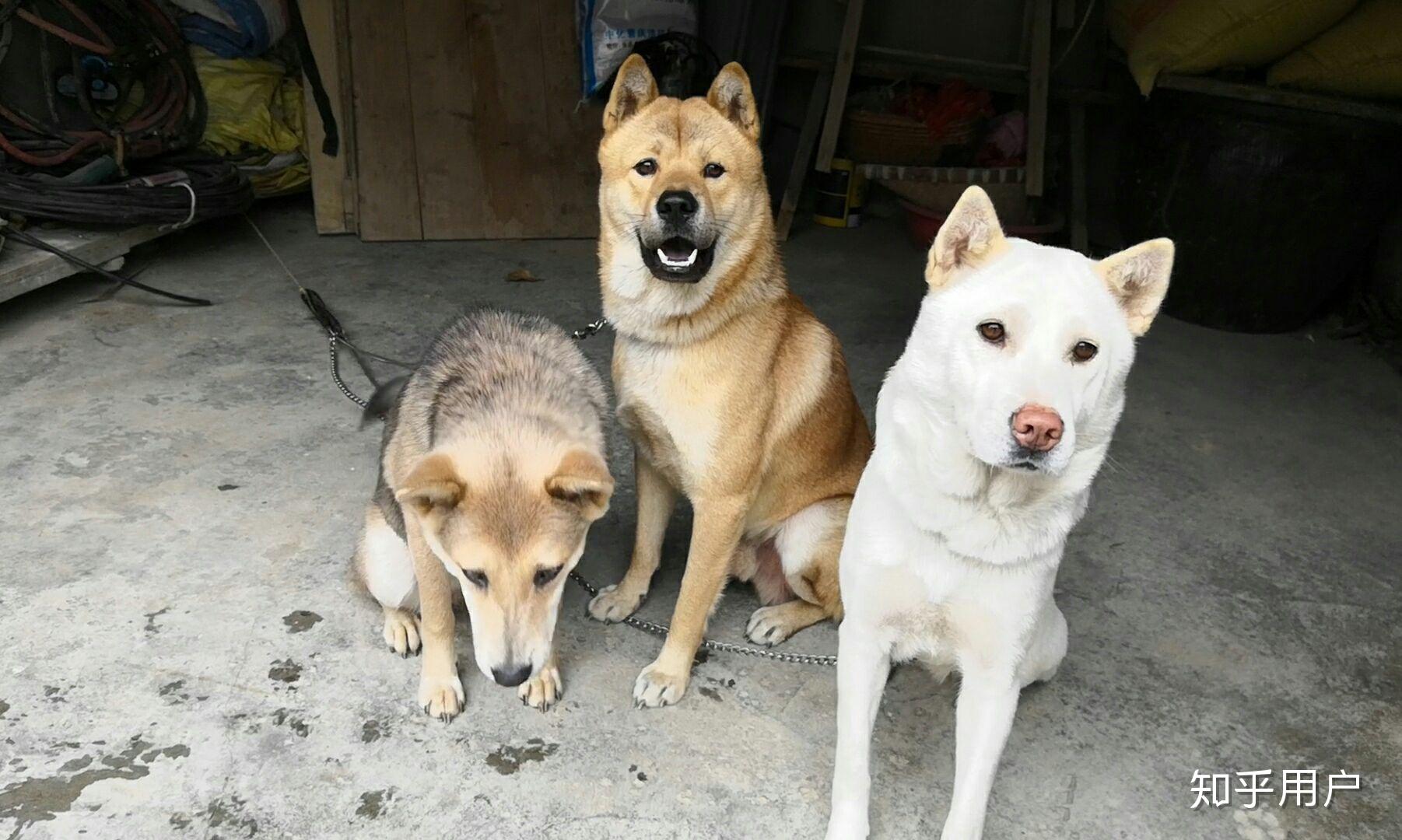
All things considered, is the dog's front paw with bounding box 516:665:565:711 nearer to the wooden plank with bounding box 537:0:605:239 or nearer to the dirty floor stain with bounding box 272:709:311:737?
the dirty floor stain with bounding box 272:709:311:737

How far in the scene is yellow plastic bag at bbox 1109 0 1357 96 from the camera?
5051 millimetres

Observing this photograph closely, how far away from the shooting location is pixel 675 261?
2.57 meters

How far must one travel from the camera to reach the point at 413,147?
20.0ft

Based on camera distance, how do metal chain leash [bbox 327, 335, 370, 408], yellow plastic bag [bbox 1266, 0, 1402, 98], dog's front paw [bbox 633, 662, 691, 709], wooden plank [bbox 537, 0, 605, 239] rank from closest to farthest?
1. dog's front paw [bbox 633, 662, 691, 709]
2. metal chain leash [bbox 327, 335, 370, 408]
3. yellow plastic bag [bbox 1266, 0, 1402, 98]
4. wooden plank [bbox 537, 0, 605, 239]

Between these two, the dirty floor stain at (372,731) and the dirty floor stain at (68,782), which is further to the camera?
the dirty floor stain at (372,731)

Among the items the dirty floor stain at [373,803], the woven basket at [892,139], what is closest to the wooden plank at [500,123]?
the woven basket at [892,139]

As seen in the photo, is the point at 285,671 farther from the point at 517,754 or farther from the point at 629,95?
the point at 629,95

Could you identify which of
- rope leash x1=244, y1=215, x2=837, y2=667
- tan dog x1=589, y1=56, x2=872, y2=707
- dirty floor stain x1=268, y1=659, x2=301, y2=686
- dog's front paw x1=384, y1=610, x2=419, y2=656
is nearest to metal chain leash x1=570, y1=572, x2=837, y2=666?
rope leash x1=244, y1=215, x2=837, y2=667

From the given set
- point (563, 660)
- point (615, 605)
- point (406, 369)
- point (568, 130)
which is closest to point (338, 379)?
point (406, 369)

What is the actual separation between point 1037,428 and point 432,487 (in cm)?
122

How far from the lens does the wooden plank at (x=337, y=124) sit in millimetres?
5855

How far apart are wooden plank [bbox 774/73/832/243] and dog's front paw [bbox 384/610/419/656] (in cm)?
435

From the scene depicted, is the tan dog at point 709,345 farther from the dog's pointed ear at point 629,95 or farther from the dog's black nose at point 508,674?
the dog's black nose at point 508,674

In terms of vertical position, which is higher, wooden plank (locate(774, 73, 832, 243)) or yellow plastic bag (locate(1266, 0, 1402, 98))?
yellow plastic bag (locate(1266, 0, 1402, 98))
